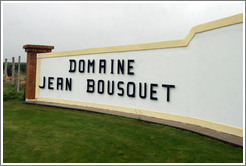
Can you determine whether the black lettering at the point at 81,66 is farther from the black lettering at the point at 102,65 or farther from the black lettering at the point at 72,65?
the black lettering at the point at 102,65

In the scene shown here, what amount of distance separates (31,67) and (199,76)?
1031 cm

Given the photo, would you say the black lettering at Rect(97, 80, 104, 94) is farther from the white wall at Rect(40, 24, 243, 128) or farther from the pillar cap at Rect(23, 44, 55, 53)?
the pillar cap at Rect(23, 44, 55, 53)

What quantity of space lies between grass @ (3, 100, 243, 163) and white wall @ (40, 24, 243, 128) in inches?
44.6

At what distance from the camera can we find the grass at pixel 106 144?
14.3 feet

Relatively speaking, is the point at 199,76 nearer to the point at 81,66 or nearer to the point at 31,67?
the point at 81,66

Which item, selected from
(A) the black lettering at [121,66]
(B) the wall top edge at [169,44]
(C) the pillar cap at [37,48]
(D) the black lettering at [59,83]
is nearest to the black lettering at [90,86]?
(B) the wall top edge at [169,44]

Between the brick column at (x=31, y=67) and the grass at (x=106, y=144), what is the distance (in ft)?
18.5

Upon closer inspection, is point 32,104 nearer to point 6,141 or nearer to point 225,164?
point 6,141

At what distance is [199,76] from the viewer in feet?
22.9

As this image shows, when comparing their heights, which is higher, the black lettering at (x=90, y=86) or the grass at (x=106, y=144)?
the black lettering at (x=90, y=86)

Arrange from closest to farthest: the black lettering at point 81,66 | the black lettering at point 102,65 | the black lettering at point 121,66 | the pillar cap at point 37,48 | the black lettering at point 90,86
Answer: the black lettering at point 121,66
the black lettering at point 102,65
the black lettering at point 90,86
the black lettering at point 81,66
the pillar cap at point 37,48

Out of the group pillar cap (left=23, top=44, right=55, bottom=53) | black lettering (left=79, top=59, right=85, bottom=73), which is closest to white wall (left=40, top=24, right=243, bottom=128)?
black lettering (left=79, top=59, right=85, bottom=73)

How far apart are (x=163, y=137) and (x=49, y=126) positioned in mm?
3803

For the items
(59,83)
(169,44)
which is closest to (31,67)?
(59,83)
